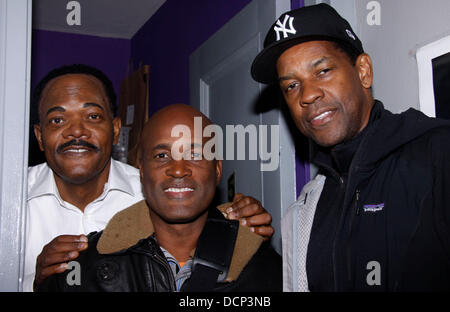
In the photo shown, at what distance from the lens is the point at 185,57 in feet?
11.8

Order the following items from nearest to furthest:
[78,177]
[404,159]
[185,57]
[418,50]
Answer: [404,159]
[418,50]
[78,177]
[185,57]

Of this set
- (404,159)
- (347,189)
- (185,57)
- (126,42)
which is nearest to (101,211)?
(347,189)

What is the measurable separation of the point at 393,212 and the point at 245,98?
134 cm

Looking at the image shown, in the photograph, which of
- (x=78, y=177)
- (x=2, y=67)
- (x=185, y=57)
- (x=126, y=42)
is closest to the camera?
(x=2, y=67)

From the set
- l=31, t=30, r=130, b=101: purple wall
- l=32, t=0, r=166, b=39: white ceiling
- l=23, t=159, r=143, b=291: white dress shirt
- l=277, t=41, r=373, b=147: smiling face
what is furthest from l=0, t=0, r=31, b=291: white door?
l=31, t=30, r=130, b=101: purple wall

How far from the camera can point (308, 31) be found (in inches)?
63.7

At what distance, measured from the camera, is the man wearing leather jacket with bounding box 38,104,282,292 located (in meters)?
1.70

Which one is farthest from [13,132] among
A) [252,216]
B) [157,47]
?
[157,47]

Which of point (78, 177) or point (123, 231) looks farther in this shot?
point (78, 177)

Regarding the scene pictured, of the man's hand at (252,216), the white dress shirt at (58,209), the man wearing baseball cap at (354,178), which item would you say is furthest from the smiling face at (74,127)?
the man wearing baseball cap at (354,178)

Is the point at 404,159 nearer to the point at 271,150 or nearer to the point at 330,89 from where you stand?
the point at 330,89

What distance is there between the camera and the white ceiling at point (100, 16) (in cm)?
396

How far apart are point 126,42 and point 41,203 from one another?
10.1 ft
